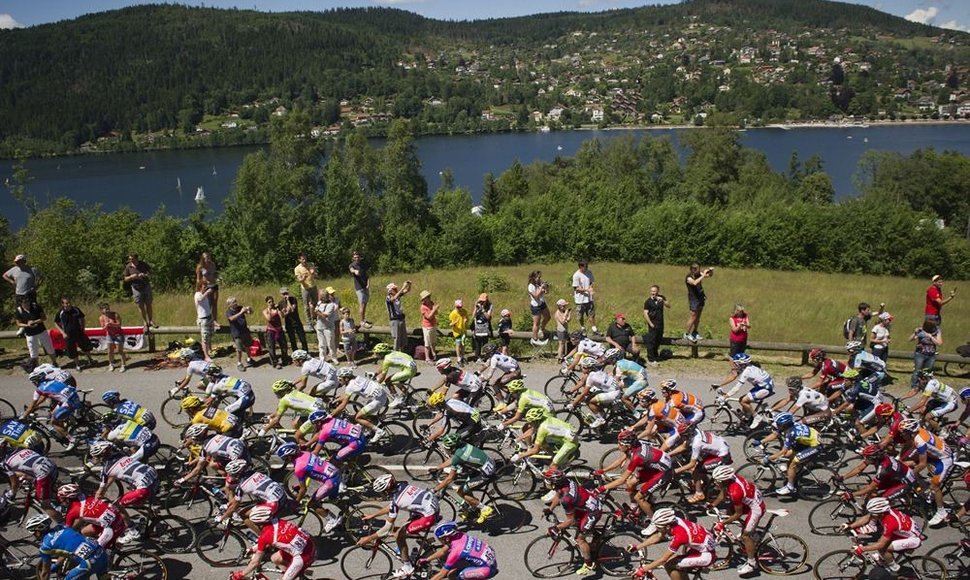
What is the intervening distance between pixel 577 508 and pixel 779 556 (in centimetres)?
304

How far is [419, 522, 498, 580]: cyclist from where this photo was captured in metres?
8.31

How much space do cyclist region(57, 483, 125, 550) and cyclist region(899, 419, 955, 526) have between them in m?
11.4

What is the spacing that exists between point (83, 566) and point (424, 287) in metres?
24.8

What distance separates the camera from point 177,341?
19266mm

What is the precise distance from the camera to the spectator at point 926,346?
14828mm

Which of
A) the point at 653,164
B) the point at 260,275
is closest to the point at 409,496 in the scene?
the point at 260,275

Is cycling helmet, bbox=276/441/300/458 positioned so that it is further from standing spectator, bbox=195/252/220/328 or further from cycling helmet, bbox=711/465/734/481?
standing spectator, bbox=195/252/220/328

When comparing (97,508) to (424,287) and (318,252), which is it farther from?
(318,252)

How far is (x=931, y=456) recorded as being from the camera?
10039 mm

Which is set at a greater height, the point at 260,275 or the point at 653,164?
the point at 653,164

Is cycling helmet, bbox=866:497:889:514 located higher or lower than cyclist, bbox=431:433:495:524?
higher

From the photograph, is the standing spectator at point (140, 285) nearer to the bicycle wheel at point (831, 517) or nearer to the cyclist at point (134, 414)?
the cyclist at point (134, 414)

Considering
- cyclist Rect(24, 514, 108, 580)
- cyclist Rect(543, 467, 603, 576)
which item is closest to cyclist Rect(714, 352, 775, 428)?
cyclist Rect(543, 467, 603, 576)

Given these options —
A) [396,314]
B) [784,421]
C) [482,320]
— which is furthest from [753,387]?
[396,314]
